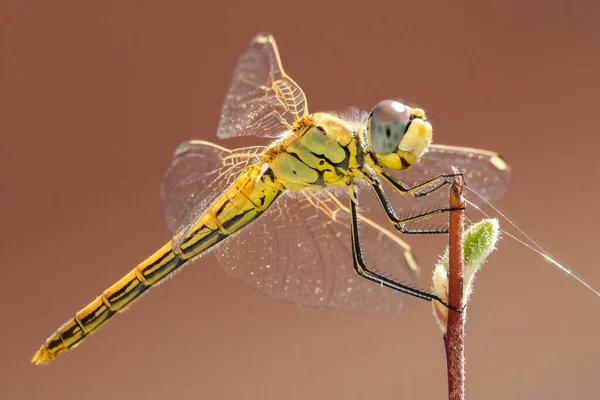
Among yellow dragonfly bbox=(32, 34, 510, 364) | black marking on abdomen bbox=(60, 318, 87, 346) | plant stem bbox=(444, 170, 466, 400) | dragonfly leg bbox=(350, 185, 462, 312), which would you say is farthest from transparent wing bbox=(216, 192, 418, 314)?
plant stem bbox=(444, 170, 466, 400)

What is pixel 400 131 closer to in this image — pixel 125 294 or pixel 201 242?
pixel 201 242

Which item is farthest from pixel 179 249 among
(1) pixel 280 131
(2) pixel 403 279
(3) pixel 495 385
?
(3) pixel 495 385

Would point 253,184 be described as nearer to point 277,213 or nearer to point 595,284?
point 277,213

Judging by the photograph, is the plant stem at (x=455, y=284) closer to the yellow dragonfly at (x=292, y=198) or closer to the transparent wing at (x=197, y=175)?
the yellow dragonfly at (x=292, y=198)

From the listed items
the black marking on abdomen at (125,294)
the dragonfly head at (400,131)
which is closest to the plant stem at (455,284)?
the dragonfly head at (400,131)

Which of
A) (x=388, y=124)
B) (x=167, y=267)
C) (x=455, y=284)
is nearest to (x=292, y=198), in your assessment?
(x=167, y=267)

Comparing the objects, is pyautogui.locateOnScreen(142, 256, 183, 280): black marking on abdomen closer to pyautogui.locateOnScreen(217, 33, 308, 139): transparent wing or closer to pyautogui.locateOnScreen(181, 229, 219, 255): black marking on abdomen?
pyautogui.locateOnScreen(181, 229, 219, 255): black marking on abdomen
